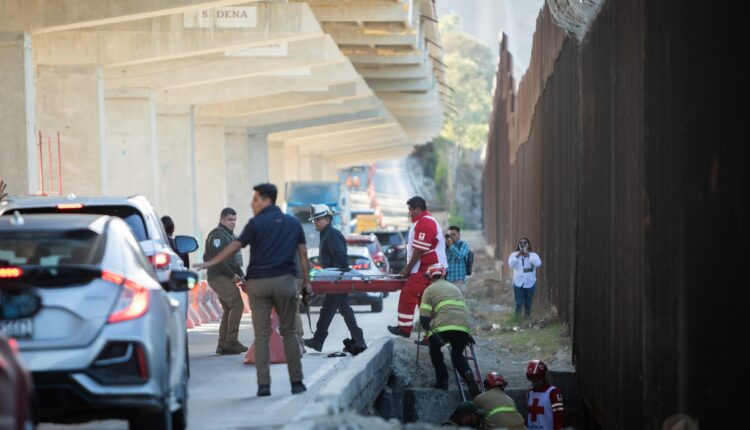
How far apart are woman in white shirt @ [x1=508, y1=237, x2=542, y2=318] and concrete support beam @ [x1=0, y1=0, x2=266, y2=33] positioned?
7.46 m

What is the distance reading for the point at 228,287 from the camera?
62.8 ft

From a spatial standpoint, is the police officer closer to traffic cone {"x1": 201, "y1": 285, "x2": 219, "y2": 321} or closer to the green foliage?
traffic cone {"x1": 201, "y1": 285, "x2": 219, "y2": 321}

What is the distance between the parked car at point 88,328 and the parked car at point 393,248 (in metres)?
34.9

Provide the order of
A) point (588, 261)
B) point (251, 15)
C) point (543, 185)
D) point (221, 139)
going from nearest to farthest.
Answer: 1. point (588, 261)
2. point (543, 185)
3. point (251, 15)
4. point (221, 139)

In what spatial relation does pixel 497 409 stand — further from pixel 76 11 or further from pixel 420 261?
pixel 76 11

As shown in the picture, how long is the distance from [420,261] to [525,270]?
899 centimetres

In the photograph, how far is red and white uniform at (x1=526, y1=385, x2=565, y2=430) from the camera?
16438mm

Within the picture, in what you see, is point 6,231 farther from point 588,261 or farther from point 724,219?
point 588,261

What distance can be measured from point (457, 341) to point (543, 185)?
471 inches

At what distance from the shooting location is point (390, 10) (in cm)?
4188

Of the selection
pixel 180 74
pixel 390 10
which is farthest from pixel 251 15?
pixel 390 10

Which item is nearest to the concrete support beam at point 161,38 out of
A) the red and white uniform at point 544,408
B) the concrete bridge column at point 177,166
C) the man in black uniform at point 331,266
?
the concrete bridge column at point 177,166

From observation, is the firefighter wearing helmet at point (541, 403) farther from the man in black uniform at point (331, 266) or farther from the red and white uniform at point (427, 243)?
the man in black uniform at point (331, 266)

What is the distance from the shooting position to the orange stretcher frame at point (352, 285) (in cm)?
1847
